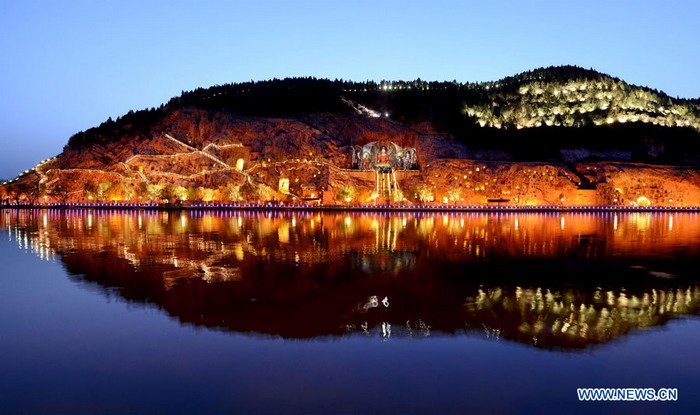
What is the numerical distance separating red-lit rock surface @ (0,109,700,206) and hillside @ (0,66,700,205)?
0.35ft

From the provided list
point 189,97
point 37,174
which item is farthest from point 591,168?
point 37,174

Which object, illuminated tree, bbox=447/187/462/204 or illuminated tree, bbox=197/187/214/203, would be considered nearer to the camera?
illuminated tree, bbox=447/187/462/204

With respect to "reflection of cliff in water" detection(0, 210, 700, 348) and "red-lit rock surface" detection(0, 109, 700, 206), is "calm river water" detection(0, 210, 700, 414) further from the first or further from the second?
"red-lit rock surface" detection(0, 109, 700, 206)

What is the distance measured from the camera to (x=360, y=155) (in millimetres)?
55000

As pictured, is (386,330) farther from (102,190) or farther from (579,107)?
(579,107)

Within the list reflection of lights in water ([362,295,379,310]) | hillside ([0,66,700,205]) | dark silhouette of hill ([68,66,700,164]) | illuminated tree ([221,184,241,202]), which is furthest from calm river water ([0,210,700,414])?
dark silhouette of hill ([68,66,700,164])

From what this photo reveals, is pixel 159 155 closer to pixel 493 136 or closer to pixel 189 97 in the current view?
pixel 189 97

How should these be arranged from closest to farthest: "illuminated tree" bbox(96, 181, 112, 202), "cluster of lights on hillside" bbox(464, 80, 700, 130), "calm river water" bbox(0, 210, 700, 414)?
"calm river water" bbox(0, 210, 700, 414) < "illuminated tree" bbox(96, 181, 112, 202) < "cluster of lights on hillside" bbox(464, 80, 700, 130)

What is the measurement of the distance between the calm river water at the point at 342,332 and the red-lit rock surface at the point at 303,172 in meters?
37.4

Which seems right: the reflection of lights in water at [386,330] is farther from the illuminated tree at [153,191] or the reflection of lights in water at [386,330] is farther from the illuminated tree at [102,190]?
the illuminated tree at [102,190]

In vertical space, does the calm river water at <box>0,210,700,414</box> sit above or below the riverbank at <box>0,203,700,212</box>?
above

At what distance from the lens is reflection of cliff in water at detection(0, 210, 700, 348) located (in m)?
Answer: 7.49

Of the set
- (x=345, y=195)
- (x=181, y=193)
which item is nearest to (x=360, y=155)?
(x=345, y=195)

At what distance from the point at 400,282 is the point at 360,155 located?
4501cm
